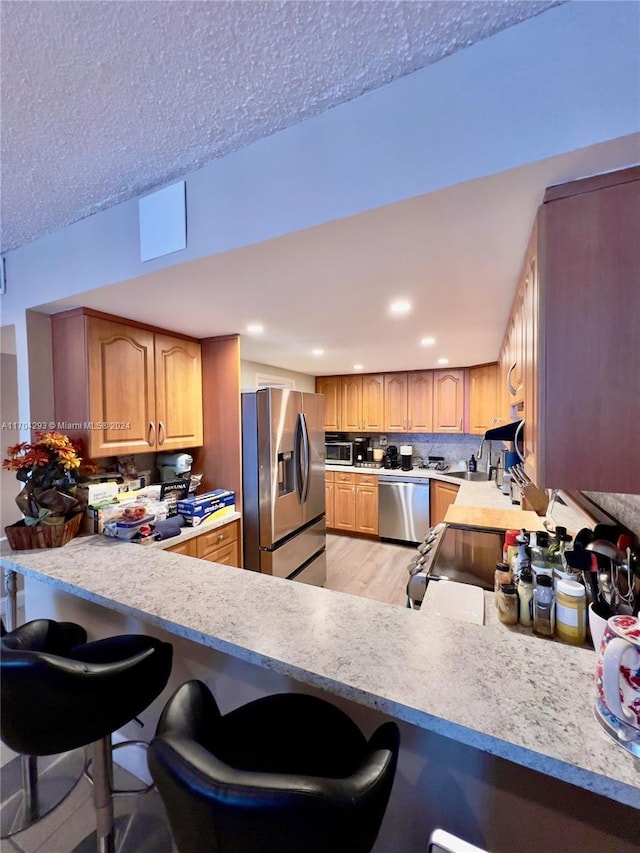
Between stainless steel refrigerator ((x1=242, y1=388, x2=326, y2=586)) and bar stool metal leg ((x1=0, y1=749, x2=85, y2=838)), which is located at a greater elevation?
stainless steel refrigerator ((x1=242, y1=388, x2=326, y2=586))

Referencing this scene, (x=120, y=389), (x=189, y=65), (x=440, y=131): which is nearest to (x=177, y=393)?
(x=120, y=389)

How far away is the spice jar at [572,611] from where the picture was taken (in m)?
1.06

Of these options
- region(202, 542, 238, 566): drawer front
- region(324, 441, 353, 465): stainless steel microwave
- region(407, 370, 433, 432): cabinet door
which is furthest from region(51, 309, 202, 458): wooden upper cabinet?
region(407, 370, 433, 432): cabinet door

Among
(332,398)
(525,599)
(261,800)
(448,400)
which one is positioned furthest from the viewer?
(332,398)

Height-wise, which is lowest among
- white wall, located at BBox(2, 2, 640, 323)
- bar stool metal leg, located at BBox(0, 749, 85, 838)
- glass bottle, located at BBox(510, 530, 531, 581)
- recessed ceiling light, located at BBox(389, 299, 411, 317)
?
bar stool metal leg, located at BBox(0, 749, 85, 838)

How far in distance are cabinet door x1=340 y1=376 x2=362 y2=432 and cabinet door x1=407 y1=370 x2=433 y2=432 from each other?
0.69 meters

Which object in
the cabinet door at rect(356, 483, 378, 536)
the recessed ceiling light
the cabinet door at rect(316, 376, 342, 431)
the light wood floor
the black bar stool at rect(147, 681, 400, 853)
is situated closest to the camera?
the black bar stool at rect(147, 681, 400, 853)

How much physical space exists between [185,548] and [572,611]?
75.3 inches

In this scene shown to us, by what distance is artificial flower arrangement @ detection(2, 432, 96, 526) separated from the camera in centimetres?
165

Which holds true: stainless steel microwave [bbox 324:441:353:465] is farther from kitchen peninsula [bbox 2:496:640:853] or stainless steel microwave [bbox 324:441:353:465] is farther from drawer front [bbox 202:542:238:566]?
kitchen peninsula [bbox 2:496:640:853]

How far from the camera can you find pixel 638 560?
99 centimetres

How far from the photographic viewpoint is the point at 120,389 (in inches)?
79.2

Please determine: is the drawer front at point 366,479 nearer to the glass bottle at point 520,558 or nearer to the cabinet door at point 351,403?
the cabinet door at point 351,403

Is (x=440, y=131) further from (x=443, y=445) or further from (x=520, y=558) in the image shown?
(x=443, y=445)
